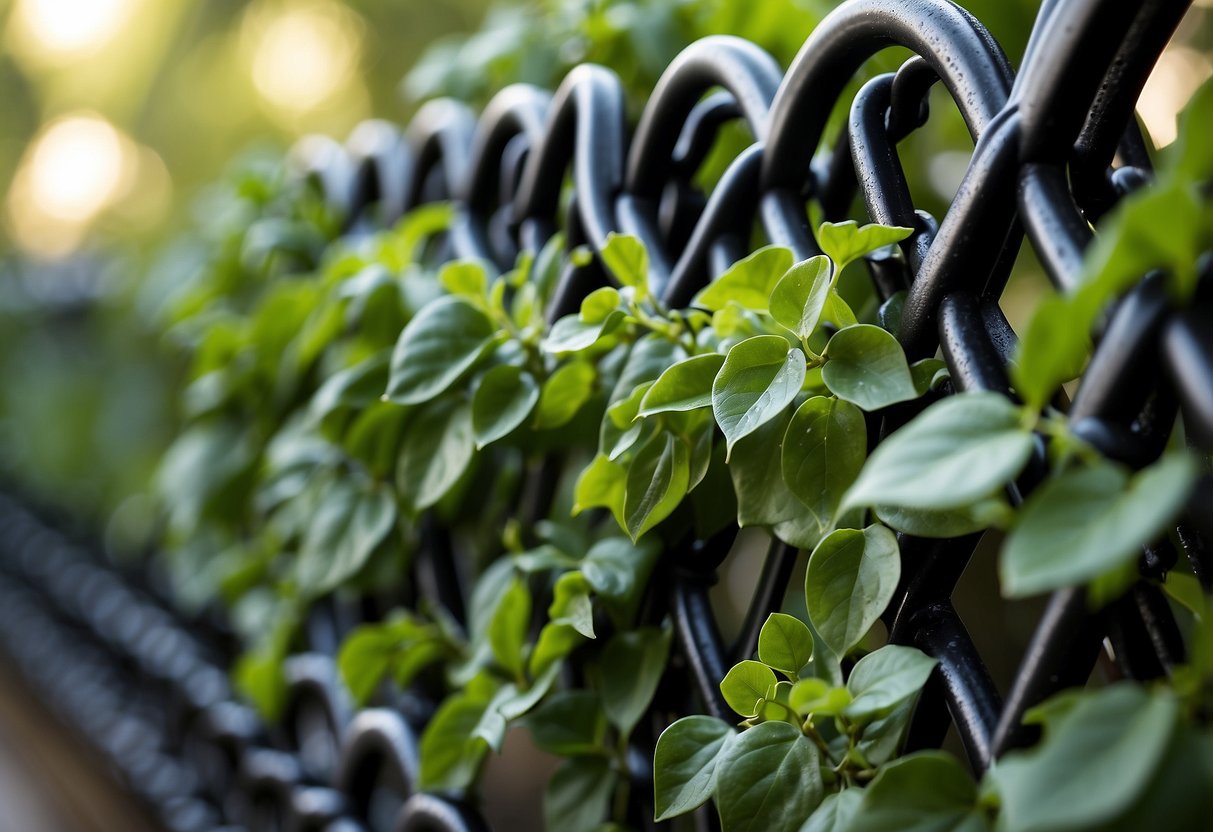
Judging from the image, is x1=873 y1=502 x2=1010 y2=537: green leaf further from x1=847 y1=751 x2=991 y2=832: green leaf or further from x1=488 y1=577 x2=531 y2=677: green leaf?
x1=488 y1=577 x2=531 y2=677: green leaf

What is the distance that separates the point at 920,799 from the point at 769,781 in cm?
6

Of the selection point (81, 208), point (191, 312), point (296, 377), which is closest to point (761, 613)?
point (296, 377)

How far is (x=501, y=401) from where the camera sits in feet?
1.19

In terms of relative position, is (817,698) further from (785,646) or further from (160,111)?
(160,111)

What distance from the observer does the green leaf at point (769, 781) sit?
25 cm

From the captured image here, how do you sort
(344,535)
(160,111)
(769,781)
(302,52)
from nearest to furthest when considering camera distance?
(769,781) → (344,535) → (302,52) → (160,111)

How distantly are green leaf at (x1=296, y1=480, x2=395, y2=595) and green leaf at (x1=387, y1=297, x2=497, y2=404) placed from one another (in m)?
0.12

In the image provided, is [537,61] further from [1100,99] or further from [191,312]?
[1100,99]

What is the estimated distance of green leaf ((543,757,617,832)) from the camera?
1.17ft

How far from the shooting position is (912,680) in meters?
0.24

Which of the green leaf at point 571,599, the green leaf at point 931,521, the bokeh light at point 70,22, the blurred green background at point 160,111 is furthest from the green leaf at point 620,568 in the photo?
the bokeh light at point 70,22

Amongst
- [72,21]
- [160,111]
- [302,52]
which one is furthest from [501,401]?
[72,21]

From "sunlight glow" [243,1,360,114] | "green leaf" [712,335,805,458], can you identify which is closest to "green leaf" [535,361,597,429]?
"green leaf" [712,335,805,458]

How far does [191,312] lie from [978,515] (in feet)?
2.27
